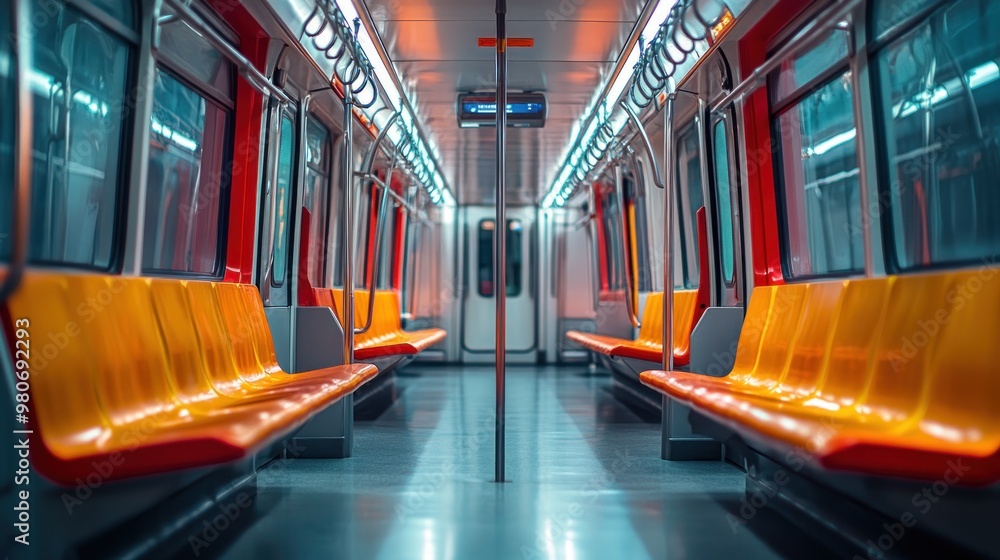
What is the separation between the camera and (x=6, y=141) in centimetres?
192

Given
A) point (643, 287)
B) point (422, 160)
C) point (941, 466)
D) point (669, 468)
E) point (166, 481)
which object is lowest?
point (669, 468)

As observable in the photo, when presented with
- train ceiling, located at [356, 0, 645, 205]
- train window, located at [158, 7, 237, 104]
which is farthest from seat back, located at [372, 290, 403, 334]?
train window, located at [158, 7, 237, 104]

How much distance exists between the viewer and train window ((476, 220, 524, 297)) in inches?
386

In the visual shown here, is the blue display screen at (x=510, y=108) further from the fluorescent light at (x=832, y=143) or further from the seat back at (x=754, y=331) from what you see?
the seat back at (x=754, y=331)

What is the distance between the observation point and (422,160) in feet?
21.5

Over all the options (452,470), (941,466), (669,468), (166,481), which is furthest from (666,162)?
(166,481)

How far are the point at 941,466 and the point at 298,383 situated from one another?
2.14 m

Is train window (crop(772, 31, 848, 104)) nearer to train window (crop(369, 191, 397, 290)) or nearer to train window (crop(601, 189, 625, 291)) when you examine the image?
train window (crop(601, 189, 625, 291))

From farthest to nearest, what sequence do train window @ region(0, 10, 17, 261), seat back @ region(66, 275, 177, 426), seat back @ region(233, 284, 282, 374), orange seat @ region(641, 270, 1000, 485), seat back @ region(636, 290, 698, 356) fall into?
seat back @ region(636, 290, 698, 356), seat back @ region(233, 284, 282, 374), train window @ region(0, 10, 17, 261), seat back @ region(66, 275, 177, 426), orange seat @ region(641, 270, 1000, 485)

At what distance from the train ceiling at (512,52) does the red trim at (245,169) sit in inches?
27.0

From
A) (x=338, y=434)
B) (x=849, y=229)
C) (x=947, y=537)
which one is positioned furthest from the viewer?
(x=338, y=434)

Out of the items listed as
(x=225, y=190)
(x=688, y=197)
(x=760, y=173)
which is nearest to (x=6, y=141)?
(x=225, y=190)

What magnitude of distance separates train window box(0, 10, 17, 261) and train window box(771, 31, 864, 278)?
9.76 ft

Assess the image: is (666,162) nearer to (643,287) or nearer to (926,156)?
(926,156)
